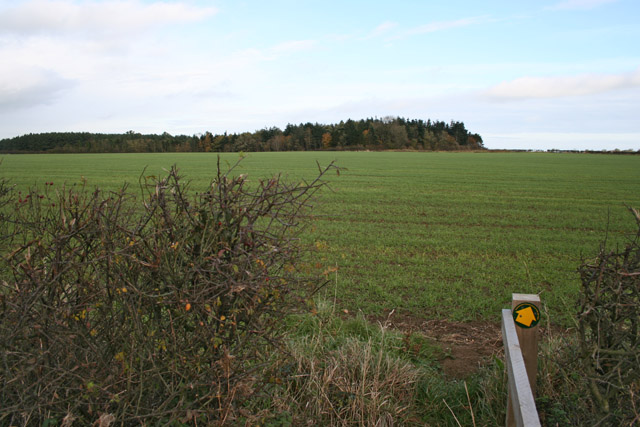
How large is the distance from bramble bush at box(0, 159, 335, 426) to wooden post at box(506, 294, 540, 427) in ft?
5.48

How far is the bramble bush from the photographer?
2.55m

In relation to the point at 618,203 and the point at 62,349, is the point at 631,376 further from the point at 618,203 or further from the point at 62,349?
the point at 618,203

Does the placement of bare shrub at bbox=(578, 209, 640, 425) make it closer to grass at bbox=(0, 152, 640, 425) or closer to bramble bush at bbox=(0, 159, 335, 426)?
grass at bbox=(0, 152, 640, 425)

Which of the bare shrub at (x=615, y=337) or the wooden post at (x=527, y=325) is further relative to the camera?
the wooden post at (x=527, y=325)

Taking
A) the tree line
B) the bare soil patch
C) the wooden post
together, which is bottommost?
the bare soil patch

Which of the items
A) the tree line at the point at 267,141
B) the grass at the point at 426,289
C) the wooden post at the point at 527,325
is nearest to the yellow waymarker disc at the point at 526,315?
the wooden post at the point at 527,325

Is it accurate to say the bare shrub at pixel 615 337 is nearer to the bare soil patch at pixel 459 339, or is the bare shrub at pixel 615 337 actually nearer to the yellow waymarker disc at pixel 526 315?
the yellow waymarker disc at pixel 526 315

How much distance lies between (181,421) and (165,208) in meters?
1.25

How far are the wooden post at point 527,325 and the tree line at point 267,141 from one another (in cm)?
9349

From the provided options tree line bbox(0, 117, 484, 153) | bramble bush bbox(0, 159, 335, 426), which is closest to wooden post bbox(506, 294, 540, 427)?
bramble bush bbox(0, 159, 335, 426)

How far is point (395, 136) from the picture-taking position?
11588 cm

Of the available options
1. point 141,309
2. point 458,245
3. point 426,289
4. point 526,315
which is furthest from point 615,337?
point 458,245

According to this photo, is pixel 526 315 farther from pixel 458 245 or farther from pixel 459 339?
pixel 458 245

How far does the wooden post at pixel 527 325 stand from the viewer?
130 inches
